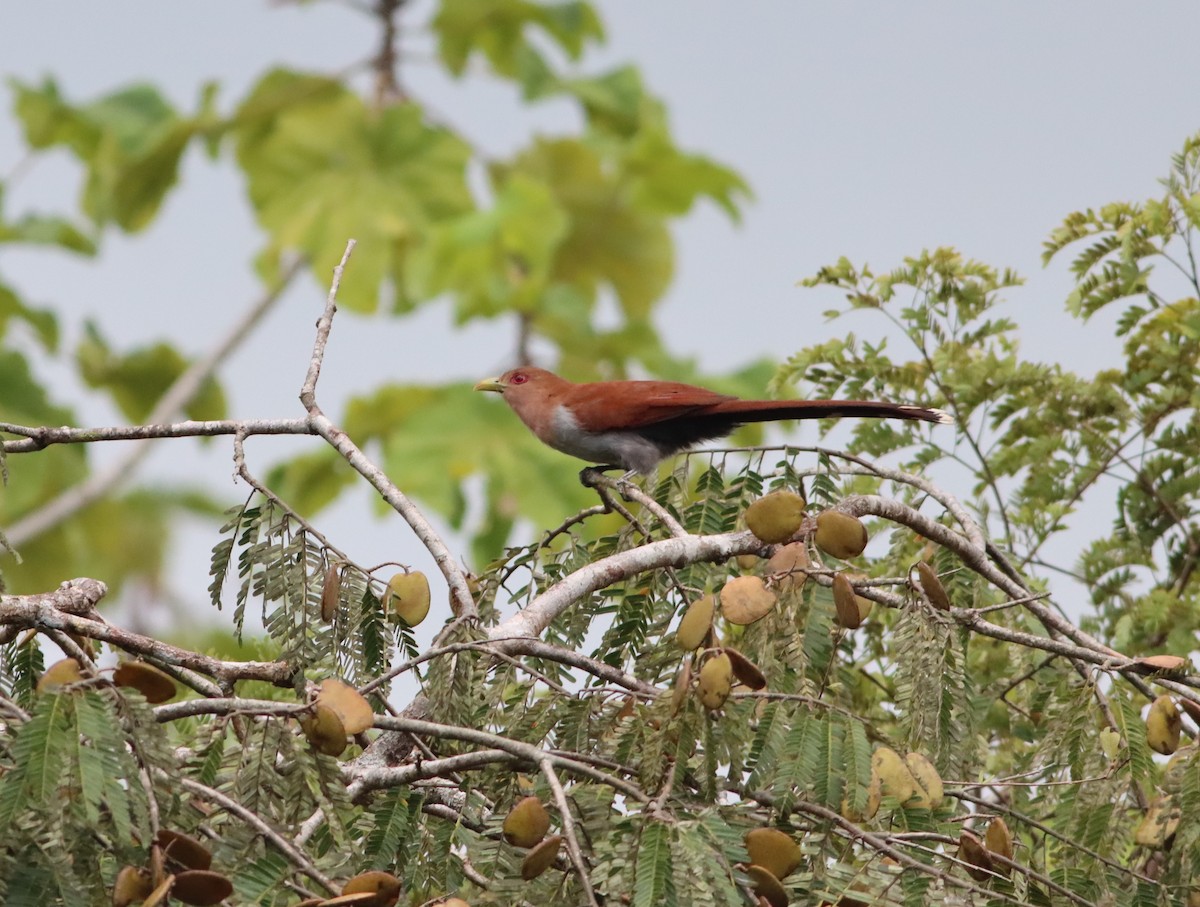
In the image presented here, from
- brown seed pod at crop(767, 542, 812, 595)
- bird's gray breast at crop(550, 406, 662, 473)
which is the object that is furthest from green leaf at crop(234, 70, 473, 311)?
brown seed pod at crop(767, 542, 812, 595)

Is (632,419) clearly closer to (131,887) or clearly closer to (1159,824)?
(1159,824)

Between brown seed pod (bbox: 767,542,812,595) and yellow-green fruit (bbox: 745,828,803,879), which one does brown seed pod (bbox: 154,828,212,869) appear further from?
brown seed pod (bbox: 767,542,812,595)

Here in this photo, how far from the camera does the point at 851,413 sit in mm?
3865

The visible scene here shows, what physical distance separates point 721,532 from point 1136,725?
110 cm

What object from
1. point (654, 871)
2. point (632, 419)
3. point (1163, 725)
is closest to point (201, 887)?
point (654, 871)

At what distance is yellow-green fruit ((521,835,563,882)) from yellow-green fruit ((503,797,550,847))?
53mm

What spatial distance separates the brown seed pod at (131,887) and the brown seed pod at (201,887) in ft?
0.13

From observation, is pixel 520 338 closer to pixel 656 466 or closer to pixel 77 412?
pixel 77 412

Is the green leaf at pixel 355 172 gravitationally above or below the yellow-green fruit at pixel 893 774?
above

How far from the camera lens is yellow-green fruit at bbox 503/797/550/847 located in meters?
1.87

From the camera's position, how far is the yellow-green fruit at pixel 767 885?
1869 millimetres

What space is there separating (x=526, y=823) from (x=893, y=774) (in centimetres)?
59

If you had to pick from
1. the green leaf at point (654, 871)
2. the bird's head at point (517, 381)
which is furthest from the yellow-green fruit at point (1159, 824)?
the bird's head at point (517, 381)

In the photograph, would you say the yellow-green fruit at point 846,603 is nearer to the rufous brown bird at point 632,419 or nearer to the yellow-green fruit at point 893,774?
the yellow-green fruit at point 893,774
